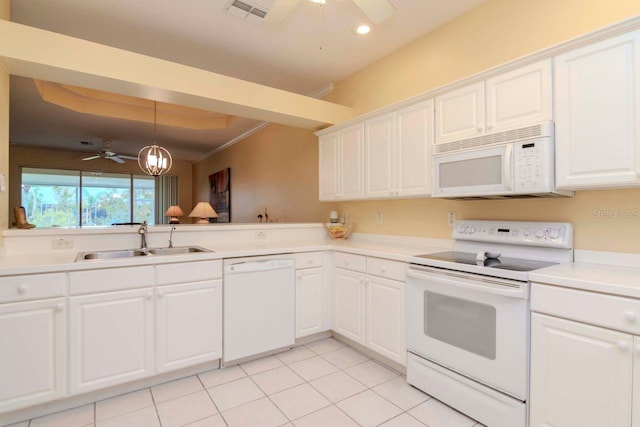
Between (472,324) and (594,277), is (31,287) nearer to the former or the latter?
(472,324)

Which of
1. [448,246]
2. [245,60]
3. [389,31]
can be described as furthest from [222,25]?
[448,246]

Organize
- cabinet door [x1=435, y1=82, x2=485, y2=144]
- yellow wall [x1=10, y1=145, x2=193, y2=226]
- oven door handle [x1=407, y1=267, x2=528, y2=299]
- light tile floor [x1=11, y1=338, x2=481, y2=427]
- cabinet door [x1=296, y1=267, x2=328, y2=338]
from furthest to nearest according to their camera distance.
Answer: yellow wall [x1=10, y1=145, x2=193, y2=226]
cabinet door [x1=296, y1=267, x2=328, y2=338]
cabinet door [x1=435, y1=82, x2=485, y2=144]
light tile floor [x1=11, y1=338, x2=481, y2=427]
oven door handle [x1=407, y1=267, x2=528, y2=299]

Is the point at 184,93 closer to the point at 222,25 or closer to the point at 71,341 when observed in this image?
the point at 222,25

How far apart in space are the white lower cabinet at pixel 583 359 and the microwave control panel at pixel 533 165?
575 millimetres

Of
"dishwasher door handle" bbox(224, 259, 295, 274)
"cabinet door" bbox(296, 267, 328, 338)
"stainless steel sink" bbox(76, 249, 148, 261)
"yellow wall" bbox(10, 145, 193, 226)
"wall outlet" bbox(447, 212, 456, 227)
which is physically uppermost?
"yellow wall" bbox(10, 145, 193, 226)

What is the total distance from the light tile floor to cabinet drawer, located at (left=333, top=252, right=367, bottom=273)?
0.77 meters

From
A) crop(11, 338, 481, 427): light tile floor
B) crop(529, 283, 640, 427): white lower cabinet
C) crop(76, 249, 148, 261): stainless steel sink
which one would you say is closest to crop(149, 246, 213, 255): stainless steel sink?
crop(76, 249, 148, 261): stainless steel sink

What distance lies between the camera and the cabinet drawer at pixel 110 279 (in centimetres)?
192

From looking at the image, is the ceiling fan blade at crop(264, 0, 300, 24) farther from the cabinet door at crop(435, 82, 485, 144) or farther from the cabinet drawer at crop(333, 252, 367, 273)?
the cabinet drawer at crop(333, 252, 367, 273)

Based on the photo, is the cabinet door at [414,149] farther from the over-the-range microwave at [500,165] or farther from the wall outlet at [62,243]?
the wall outlet at [62,243]

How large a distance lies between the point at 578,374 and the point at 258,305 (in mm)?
2024

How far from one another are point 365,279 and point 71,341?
2.01m

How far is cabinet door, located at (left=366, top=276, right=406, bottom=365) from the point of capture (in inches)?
91.5

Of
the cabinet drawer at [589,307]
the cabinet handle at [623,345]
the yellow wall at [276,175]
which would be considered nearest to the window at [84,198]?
the yellow wall at [276,175]
